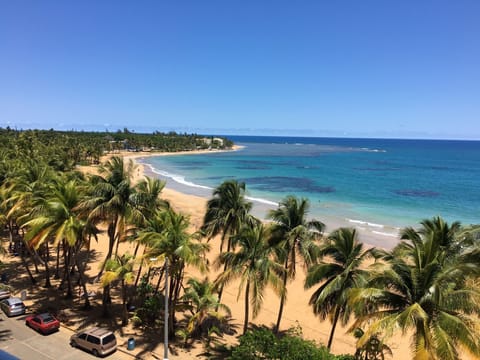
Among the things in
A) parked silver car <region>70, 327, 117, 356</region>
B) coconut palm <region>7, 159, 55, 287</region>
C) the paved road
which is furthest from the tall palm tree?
coconut palm <region>7, 159, 55, 287</region>

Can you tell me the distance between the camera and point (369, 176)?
86625 millimetres

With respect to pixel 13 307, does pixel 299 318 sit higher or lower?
lower

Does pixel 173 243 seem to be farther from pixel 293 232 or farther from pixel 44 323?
pixel 44 323

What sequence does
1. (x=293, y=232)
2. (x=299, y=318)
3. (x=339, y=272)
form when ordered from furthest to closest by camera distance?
(x=299, y=318) < (x=293, y=232) < (x=339, y=272)

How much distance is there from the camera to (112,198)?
16.5m

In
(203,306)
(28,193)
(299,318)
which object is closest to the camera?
(203,306)

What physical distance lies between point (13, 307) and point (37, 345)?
3.97 meters

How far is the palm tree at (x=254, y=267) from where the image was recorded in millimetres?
13922

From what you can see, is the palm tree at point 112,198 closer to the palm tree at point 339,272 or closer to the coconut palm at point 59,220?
the coconut palm at point 59,220

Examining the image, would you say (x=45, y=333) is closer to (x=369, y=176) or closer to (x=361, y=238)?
(x=361, y=238)

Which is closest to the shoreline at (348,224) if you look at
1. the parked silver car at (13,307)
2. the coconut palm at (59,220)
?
the coconut palm at (59,220)

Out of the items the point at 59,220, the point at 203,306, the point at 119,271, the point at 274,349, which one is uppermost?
the point at 59,220

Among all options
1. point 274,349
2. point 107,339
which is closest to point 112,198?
point 107,339

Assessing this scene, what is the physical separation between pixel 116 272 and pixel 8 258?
15.7 m
